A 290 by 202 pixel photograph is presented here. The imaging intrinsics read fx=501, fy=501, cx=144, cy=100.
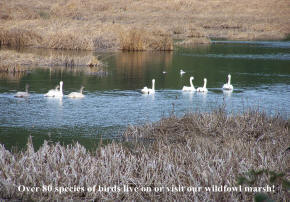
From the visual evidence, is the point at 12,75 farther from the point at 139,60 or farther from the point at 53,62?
the point at 139,60

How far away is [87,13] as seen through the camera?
61312mm

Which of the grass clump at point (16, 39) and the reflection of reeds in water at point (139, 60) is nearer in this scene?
the reflection of reeds in water at point (139, 60)

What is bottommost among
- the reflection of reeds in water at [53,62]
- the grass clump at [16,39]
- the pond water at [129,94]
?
the pond water at [129,94]

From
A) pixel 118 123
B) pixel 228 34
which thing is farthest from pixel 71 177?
pixel 228 34

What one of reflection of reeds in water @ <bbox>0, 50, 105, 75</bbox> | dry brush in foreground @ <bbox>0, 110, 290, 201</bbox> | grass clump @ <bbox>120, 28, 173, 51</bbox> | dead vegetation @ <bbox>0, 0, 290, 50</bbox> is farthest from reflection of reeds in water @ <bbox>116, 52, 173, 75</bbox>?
dry brush in foreground @ <bbox>0, 110, 290, 201</bbox>

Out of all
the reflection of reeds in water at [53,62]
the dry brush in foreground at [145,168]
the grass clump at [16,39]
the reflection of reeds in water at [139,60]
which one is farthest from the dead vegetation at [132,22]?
the dry brush in foreground at [145,168]

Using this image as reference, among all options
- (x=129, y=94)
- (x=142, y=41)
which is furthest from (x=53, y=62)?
(x=142, y=41)

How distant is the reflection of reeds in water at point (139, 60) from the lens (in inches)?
977

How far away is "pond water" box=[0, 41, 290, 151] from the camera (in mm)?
12211

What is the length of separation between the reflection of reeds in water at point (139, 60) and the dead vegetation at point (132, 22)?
2.36 m

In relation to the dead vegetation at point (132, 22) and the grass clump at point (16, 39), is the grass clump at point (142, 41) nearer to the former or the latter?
the dead vegetation at point (132, 22)

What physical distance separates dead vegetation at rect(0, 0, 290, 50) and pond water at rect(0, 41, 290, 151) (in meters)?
4.17

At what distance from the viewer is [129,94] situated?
58.1 feet

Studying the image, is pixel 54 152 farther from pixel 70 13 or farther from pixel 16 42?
pixel 70 13
